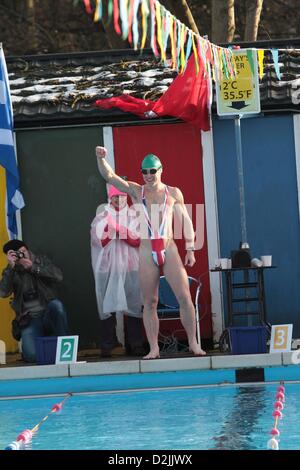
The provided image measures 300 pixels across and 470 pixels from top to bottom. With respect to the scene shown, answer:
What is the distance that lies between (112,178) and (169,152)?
1.50 meters

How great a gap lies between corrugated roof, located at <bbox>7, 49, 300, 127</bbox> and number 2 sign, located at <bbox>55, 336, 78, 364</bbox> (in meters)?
2.70

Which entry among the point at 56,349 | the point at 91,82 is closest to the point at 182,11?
the point at 91,82

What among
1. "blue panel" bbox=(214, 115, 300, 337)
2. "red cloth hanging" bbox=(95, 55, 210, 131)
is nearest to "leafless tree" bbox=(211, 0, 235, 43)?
"blue panel" bbox=(214, 115, 300, 337)

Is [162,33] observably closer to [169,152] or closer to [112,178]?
[112,178]

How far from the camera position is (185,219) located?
487 inches

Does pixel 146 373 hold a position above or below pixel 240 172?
below

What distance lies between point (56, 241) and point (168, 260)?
1.80 meters

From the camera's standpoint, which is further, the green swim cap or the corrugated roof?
the corrugated roof

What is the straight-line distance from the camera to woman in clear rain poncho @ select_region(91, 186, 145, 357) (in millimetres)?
12773

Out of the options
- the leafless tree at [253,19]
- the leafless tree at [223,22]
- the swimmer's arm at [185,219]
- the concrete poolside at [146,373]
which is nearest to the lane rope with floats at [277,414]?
the concrete poolside at [146,373]

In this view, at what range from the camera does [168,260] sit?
12.2 meters

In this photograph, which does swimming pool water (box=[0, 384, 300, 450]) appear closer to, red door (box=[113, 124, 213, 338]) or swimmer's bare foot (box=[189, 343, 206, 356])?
swimmer's bare foot (box=[189, 343, 206, 356])

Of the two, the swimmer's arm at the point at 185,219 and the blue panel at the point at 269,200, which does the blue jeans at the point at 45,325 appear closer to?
the swimmer's arm at the point at 185,219
